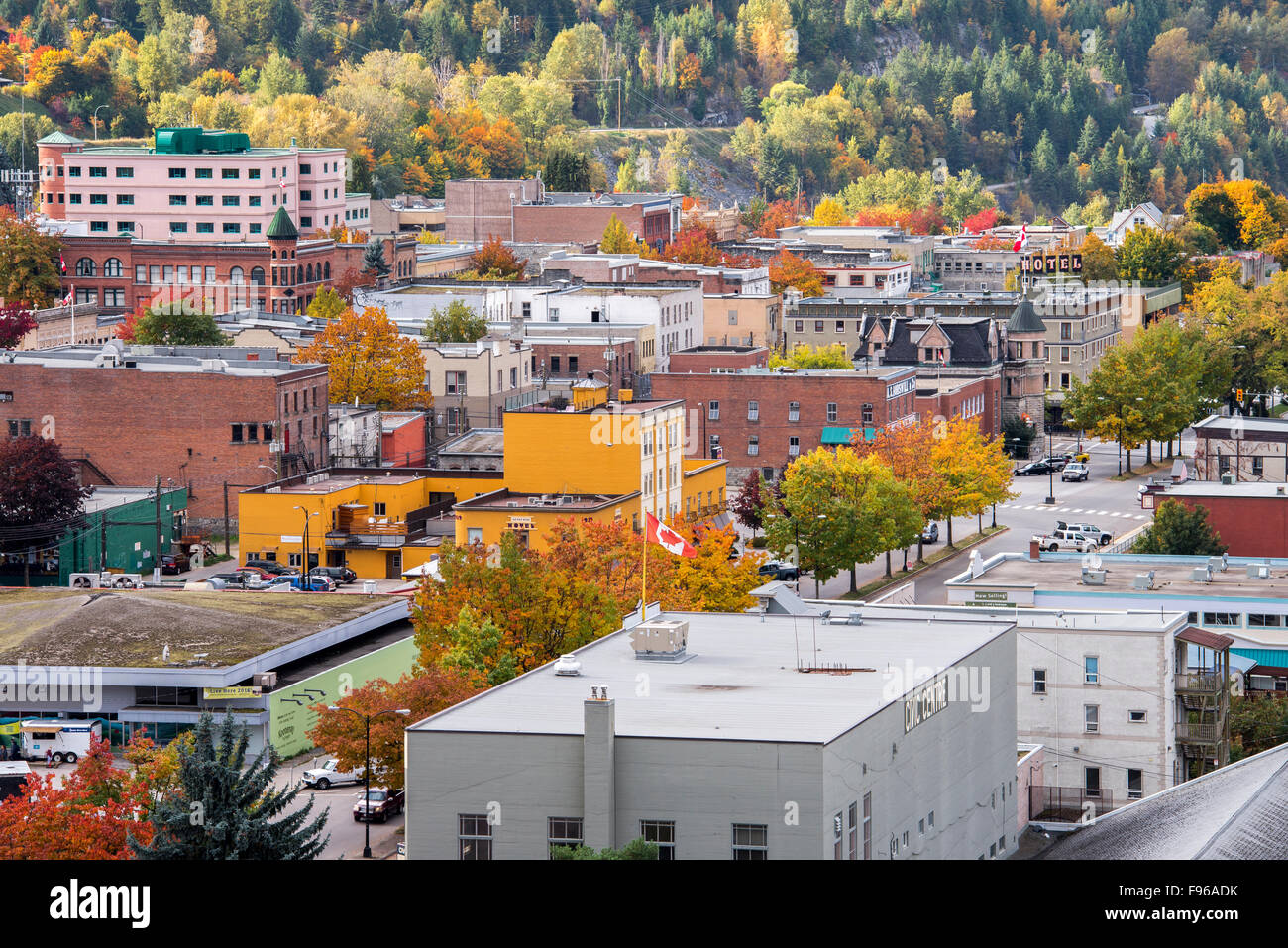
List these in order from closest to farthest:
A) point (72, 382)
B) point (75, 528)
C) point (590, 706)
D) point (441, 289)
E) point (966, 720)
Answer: point (590, 706), point (966, 720), point (75, 528), point (72, 382), point (441, 289)

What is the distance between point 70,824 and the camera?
122ft

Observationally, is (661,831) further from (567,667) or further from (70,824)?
(70,824)

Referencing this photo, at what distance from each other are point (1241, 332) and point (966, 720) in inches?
3696

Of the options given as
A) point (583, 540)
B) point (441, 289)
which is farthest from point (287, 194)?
point (583, 540)

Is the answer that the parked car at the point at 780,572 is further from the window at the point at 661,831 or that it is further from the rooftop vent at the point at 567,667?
the window at the point at 661,831

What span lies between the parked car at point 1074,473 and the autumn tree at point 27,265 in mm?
59538

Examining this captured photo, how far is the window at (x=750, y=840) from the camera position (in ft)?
105

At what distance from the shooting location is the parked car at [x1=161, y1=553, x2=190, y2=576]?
77.1m

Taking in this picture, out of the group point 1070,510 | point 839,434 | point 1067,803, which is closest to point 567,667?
point 1067,803

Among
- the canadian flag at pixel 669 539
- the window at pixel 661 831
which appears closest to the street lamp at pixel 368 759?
the canadian flag at pixel 669 539

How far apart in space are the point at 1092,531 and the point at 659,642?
45.9 meters

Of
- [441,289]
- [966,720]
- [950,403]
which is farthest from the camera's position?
[441,289]
